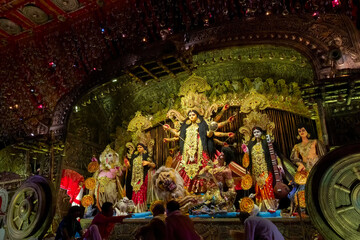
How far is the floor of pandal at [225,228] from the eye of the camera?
4.55 m

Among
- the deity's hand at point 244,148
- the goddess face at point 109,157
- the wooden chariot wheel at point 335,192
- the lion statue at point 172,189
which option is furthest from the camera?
the goddess face at point 109,157

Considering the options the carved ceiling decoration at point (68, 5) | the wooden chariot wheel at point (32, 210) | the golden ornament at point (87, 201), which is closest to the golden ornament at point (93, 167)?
the golden ornament at point (87, 201)

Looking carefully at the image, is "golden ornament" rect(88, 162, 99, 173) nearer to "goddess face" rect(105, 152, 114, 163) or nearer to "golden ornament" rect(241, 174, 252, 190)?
"goddess face" rect(105, 152, 114, 163)

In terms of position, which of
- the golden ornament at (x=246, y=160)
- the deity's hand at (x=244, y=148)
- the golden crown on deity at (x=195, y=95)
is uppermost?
the golden crown on deity at (x=195, y=95)

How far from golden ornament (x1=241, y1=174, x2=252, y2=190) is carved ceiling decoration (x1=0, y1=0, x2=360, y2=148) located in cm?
229

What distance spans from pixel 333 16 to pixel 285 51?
1.03 meters

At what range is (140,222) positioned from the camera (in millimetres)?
5766

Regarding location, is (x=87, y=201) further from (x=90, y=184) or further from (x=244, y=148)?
(x=244, y=148)

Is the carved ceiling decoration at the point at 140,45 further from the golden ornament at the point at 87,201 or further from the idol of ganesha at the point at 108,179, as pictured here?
the golden ornament at the point at 87,201

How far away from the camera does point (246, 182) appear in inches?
231

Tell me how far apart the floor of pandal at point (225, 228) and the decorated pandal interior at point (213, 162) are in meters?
0.02

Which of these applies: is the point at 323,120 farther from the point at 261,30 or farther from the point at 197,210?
the point at 197,210

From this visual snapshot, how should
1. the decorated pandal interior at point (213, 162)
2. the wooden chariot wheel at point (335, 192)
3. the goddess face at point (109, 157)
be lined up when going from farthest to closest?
the goddess face at point (109, 157) → the decorated pandal interior at point (213, 162) → the wooden chariot wheel at point (335, 192)

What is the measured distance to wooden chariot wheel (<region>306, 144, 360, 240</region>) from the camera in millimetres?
3781
